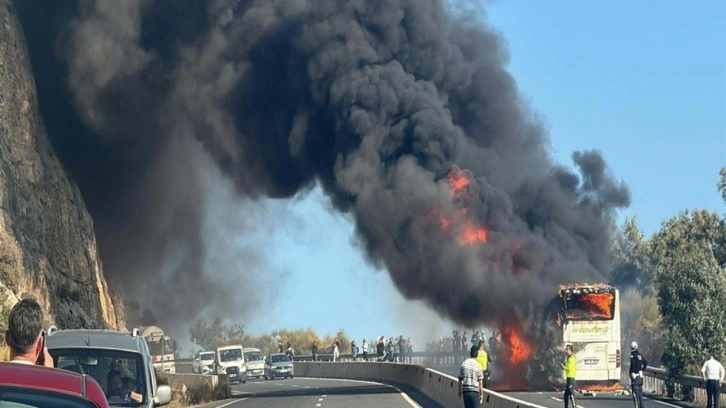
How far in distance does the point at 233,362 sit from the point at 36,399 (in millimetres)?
53220

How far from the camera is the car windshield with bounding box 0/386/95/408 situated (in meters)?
5.34

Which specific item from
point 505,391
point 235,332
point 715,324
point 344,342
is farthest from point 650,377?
point 235,332

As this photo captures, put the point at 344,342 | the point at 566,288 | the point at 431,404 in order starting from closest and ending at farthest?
the point at 431,404 → the point at 566,288 → the point at 344,342

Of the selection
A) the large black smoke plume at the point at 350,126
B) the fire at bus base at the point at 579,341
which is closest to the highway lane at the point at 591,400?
the fire at bus base at the point at 579,341

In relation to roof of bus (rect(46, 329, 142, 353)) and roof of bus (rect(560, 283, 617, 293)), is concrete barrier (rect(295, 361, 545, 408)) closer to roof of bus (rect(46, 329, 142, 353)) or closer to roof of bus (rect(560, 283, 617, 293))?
roof of bus (rect(560, 283, 617, 293))

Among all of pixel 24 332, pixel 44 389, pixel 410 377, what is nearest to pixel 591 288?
pixel 410 377

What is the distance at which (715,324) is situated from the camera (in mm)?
38094

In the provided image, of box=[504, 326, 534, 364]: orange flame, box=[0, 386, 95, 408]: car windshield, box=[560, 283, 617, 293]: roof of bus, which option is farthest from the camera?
box=[504, 326, 534, 364]: orange flame

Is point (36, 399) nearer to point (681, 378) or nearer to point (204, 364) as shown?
point (681, 378)

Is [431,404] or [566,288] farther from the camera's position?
[566,288]

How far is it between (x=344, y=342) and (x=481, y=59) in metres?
56.8

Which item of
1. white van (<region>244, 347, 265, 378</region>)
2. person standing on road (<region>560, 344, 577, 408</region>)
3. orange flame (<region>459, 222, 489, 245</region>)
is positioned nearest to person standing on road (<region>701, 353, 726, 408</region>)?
person standing on road (<region>560, 344, 577, 408</region>)

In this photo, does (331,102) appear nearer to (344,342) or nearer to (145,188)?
(145,188)

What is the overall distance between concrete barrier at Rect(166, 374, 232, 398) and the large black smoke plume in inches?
372
